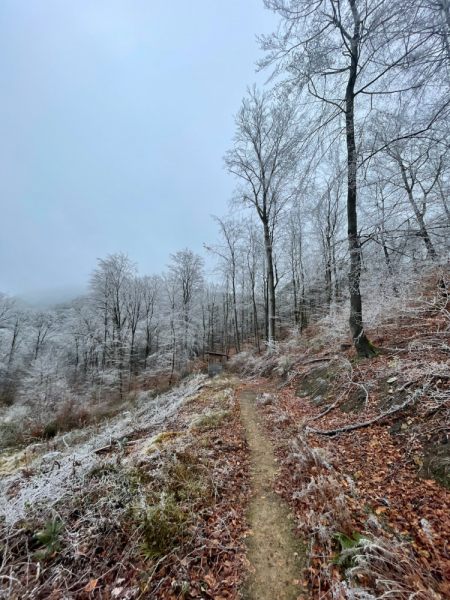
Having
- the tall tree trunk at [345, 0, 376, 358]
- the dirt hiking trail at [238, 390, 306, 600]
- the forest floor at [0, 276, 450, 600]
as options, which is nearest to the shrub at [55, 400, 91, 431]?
the forest floor at [0, 276, 450, 600]

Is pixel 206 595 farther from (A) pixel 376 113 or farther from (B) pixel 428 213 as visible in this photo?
(A) pixel 376 113

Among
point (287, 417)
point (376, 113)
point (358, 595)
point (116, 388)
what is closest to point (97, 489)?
point (358, 595)

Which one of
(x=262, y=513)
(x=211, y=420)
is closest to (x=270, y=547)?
(x=262, y=513)

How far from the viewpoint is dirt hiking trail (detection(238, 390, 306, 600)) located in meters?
2.01

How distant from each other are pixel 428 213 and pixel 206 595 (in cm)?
727

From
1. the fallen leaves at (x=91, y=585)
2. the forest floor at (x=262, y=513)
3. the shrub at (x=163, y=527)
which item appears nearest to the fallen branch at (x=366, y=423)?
the forest floor at (x=262, y=513)

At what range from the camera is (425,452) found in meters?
2.75

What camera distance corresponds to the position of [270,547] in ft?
7.87

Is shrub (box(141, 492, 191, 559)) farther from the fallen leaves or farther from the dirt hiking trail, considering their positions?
the dirt hiking trail

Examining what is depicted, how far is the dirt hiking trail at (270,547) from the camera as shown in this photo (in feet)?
6.59

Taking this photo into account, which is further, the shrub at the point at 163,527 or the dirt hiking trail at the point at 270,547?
the shrub at the point at 163,527

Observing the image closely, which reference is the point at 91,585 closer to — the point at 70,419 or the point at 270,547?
the point at 270,547

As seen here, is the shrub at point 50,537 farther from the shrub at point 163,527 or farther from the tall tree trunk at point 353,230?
the tall tree trunk at point 353,230

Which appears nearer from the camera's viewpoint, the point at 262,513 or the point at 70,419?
the point at 262,513
